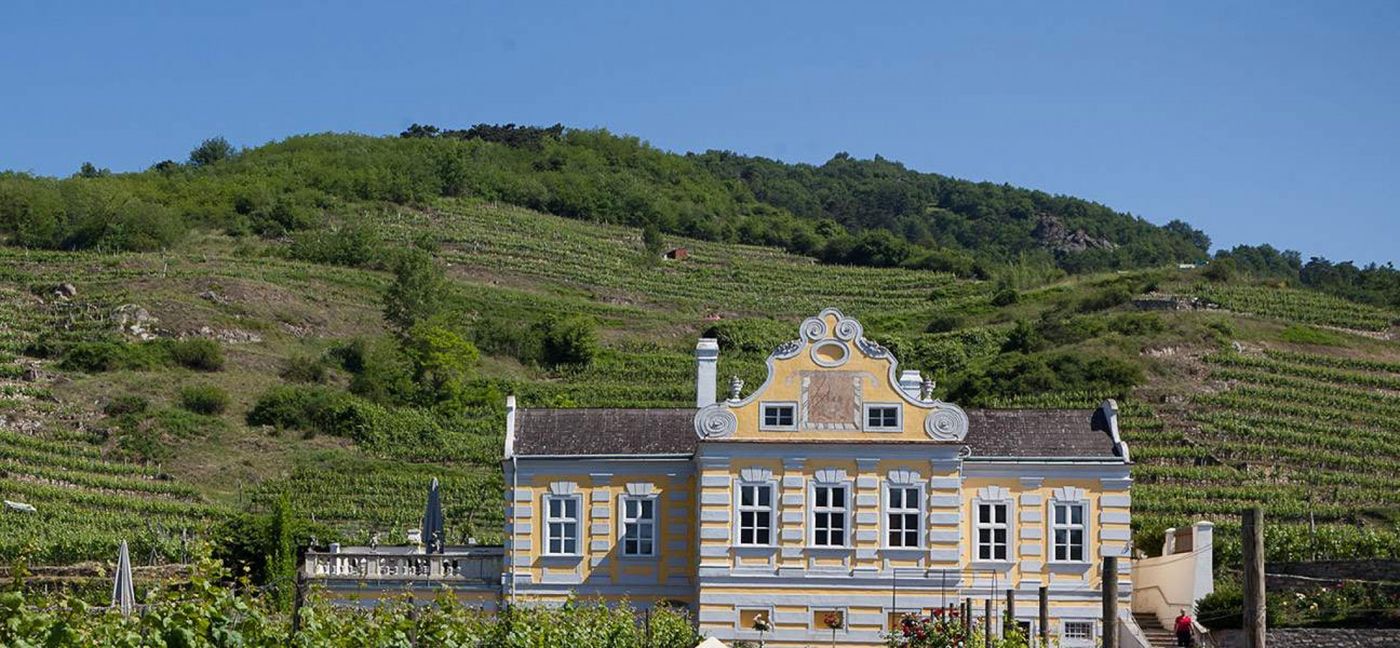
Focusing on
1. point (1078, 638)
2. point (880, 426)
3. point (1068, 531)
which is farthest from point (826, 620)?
point (1068, 531)

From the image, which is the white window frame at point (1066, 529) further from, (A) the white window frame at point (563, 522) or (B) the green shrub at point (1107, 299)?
(B) the green shrub at point (1107, 299)

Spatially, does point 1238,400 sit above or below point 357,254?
below

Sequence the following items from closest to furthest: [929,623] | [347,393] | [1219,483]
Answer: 1. [929,623]
2. [1219,483]
3. [347,393]

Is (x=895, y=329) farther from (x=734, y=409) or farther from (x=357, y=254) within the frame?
(x=734, y=409)

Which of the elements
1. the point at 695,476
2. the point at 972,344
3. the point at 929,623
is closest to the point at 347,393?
the point at 972,344

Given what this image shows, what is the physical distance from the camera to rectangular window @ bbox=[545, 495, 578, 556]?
48750mm

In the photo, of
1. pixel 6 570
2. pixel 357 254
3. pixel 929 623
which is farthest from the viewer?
pixel 357 254

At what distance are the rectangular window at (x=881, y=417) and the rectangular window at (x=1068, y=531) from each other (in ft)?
13.9

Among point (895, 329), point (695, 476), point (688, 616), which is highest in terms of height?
point (895, 329)

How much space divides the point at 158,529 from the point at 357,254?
227 feet

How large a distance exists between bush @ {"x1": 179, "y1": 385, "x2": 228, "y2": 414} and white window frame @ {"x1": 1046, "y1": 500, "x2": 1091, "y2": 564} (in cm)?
5404

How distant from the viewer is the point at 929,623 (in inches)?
1522

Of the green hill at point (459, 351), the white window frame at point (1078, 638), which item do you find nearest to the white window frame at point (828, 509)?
the white window frame at point (1078, 638)

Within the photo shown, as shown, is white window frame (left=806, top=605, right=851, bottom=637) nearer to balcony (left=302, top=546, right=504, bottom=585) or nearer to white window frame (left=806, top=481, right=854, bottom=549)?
white window frame (left=806, top=481, right=854, bottom=549)
